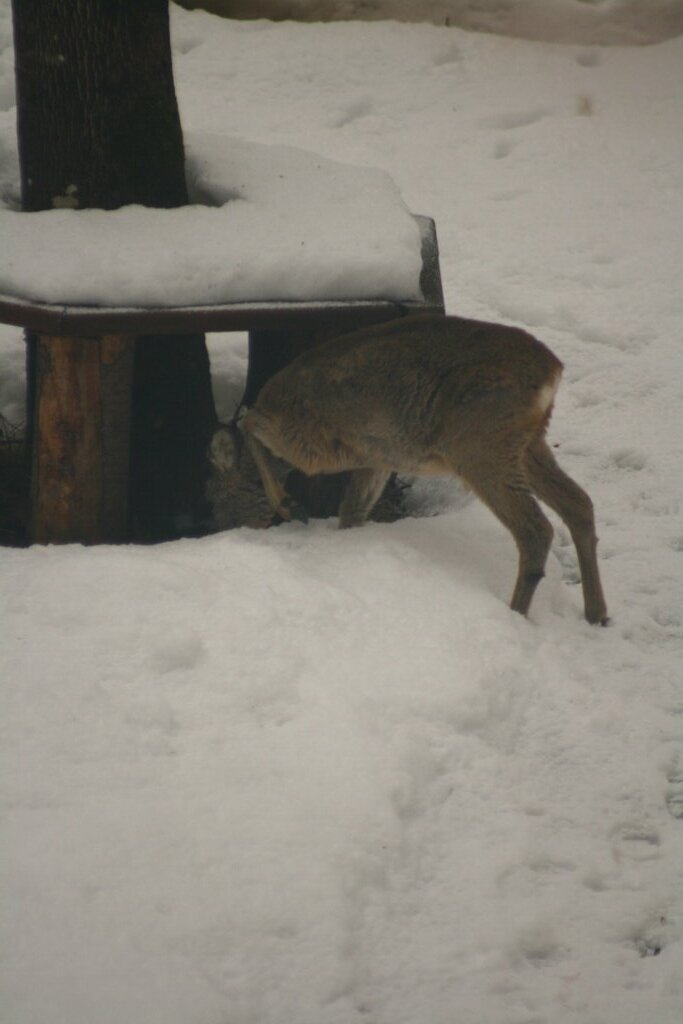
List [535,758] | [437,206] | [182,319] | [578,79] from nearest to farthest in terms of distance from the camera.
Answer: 1. [535,758]
2. [182,319]
3. [437,206]
4. [578,79]

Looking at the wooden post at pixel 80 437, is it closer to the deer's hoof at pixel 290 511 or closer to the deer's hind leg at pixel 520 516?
the deer's hoof at pixel 290 511

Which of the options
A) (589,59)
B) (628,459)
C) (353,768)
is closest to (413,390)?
(628,459)

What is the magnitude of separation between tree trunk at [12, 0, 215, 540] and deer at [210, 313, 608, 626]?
0.57m

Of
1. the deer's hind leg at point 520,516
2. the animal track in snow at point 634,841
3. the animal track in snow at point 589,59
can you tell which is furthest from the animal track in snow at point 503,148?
the animal track in snow at point 634,841

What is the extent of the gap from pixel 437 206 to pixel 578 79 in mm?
2100

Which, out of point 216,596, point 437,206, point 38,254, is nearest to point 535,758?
point 216,596

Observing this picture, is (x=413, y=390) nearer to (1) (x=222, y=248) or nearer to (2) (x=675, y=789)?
(1) (x=222, y=248)

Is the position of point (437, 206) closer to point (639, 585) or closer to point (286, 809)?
point (639, 585)

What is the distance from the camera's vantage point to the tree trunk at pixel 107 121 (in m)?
4.96

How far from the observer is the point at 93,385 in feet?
15.7

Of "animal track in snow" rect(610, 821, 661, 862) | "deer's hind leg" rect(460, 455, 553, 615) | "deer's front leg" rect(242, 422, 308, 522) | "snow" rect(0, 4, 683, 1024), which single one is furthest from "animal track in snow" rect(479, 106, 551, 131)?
"animal track in snow" rect(610, 821, 661, 862)

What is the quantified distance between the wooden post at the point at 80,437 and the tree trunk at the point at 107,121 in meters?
0.40

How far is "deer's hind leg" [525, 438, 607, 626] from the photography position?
15.9ft

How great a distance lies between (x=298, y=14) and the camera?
9680mm
